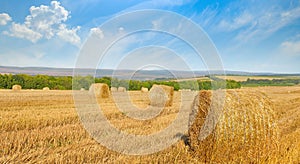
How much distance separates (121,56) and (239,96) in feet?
15.4

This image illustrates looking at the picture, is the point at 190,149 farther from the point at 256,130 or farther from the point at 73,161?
the point at 73,161

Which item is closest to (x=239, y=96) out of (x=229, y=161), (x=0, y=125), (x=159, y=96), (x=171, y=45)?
(x=229, y=161)

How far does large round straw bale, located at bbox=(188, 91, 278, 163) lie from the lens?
16.6ft

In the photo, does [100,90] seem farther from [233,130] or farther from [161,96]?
[233,130]

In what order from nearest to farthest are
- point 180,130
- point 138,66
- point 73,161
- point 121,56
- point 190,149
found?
point 73,161, point 190,149, point 180,130, point 121,56, point 138,66

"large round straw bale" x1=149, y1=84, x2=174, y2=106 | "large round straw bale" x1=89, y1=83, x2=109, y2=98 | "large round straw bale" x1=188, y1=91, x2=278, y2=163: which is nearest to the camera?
"large round straw bale" x1=188, y1=91, x2=278, y2=163

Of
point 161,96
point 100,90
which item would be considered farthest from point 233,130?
point 100,90

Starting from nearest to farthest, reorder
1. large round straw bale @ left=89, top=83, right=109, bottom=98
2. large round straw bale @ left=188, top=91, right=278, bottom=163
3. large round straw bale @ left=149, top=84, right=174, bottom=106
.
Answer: large round straw bale @ left=188, top=91, right=278, bottom=163 → large round straw bale @ left=149, top=84, right=174, bottom=106 → large round straw bale @ left=89, top=83, right=109, bottom=98

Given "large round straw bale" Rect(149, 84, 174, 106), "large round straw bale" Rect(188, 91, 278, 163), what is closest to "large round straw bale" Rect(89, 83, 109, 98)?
"large round straw bale" Rect(149, 84, 174, 106)

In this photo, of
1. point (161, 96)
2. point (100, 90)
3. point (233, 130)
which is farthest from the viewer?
point (100, 90)

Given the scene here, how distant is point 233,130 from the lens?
16.7ft

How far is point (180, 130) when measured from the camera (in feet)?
25.0

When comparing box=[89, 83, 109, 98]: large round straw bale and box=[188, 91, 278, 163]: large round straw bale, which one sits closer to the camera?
box=[188, 91, 278, 163]: large round straw bale

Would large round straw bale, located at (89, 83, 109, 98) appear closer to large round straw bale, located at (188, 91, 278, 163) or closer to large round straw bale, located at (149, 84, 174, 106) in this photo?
large round straw bale, located at (149, 84, 174, 106)
